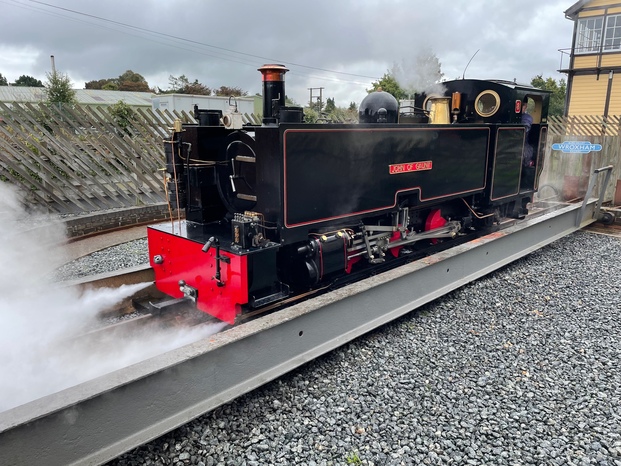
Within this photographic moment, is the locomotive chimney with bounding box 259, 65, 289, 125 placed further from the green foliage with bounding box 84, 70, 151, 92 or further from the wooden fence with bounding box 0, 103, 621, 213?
the green foliage with bounding box 84, 70, 151, 92

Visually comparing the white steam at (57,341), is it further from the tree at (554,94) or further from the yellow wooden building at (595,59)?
the tree at (554,94)

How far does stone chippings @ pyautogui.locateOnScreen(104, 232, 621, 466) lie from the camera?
8.20 ft

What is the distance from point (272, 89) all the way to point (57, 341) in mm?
2550

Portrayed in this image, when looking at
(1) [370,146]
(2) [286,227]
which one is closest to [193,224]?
(2) [286,227]

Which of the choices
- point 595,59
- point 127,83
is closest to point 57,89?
point 595,59

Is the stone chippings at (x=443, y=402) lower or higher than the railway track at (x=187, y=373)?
lower

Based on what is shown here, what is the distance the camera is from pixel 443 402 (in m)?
2.95

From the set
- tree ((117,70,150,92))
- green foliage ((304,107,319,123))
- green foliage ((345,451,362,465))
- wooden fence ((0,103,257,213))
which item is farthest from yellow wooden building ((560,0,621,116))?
tree ((117,70,150,92))

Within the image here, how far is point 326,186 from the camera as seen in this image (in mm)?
3830

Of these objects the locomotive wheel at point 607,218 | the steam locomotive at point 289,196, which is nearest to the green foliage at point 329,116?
the steam locomotive at point 289,196

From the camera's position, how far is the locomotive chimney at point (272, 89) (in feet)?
12.7

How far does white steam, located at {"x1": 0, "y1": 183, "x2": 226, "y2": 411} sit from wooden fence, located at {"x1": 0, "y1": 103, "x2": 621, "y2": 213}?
9.56ft

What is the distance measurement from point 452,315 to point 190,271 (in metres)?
2.42

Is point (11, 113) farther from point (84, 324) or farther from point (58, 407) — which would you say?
point (58, 407)
